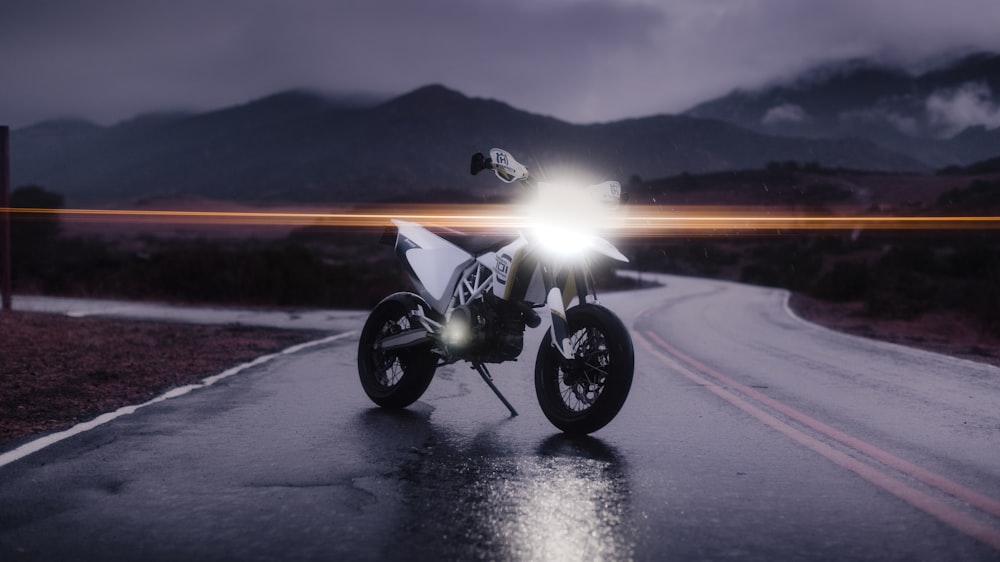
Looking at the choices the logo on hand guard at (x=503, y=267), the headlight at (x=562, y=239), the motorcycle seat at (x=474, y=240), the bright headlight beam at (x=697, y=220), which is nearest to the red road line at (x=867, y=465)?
the headlight at (x=562, y=239)

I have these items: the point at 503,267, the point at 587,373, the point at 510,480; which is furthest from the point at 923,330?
the point at 510,480

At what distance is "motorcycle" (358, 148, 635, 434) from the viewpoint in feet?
20.2

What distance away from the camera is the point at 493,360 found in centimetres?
670

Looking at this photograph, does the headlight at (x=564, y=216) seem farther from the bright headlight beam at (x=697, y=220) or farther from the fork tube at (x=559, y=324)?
the bright headlight beam at (x=697, y=220)

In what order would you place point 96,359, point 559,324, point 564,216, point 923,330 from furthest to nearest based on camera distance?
point 923,330 < point 96,359 < point 564,216 < point 559,324

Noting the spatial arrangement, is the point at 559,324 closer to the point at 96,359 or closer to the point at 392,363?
the point at 392,363

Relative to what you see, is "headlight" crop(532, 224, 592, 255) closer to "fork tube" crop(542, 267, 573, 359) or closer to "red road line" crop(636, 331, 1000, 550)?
"fork tube" crop(542, 267, 573, 359)

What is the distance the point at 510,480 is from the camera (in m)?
5.03

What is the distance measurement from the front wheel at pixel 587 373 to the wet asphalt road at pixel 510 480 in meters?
0.20

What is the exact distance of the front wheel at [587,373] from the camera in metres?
5.97

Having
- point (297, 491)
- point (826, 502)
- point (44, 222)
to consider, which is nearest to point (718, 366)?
point (826, 502)

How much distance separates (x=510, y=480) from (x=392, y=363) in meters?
2.86

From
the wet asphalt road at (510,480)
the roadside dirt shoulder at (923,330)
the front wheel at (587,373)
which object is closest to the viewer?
the wet asphalt road at (510,480)

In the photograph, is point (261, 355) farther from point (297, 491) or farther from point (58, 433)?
point (297, 491)
